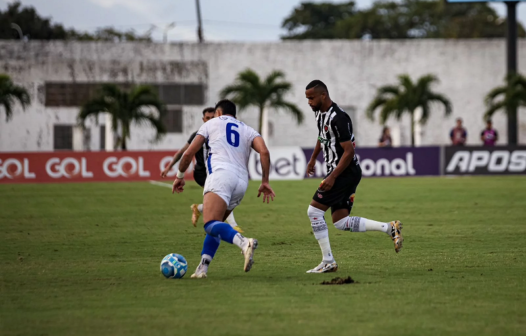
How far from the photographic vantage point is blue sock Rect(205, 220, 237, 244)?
Answer: 8.18m

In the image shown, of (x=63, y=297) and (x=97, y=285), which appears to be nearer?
(x=63, y=297)

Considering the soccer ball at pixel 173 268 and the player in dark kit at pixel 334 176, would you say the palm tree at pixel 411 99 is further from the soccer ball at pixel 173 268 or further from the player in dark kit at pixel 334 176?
the soccer ball at pixel 173 268

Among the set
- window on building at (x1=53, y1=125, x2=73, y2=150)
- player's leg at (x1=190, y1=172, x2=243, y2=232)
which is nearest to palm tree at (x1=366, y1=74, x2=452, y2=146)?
window on building at (x1=53, y1=125, x2=73, y2=150)

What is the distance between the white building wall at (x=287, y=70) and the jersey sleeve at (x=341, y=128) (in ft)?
131

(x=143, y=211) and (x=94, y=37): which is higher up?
(x=94, y=37)

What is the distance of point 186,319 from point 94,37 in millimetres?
75746

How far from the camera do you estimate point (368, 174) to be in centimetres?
3250

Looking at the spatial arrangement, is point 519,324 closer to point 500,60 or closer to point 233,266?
point 233,266

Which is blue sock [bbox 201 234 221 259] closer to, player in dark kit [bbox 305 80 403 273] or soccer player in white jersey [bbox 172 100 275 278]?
soccer player in white jersey [bbox 172 100 275 278]

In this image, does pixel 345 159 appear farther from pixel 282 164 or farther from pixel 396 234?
pixel 282 164

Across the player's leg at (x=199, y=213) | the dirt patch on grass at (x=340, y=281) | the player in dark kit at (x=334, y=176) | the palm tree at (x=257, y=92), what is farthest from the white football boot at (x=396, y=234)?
the palm tree at (x=257, y=92)

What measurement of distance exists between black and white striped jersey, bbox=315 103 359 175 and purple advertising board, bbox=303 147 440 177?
23221mm

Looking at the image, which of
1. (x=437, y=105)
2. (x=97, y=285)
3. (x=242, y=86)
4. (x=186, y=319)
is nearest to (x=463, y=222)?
(x=97, y=285)

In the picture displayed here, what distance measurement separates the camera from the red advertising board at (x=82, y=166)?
30312 mm
